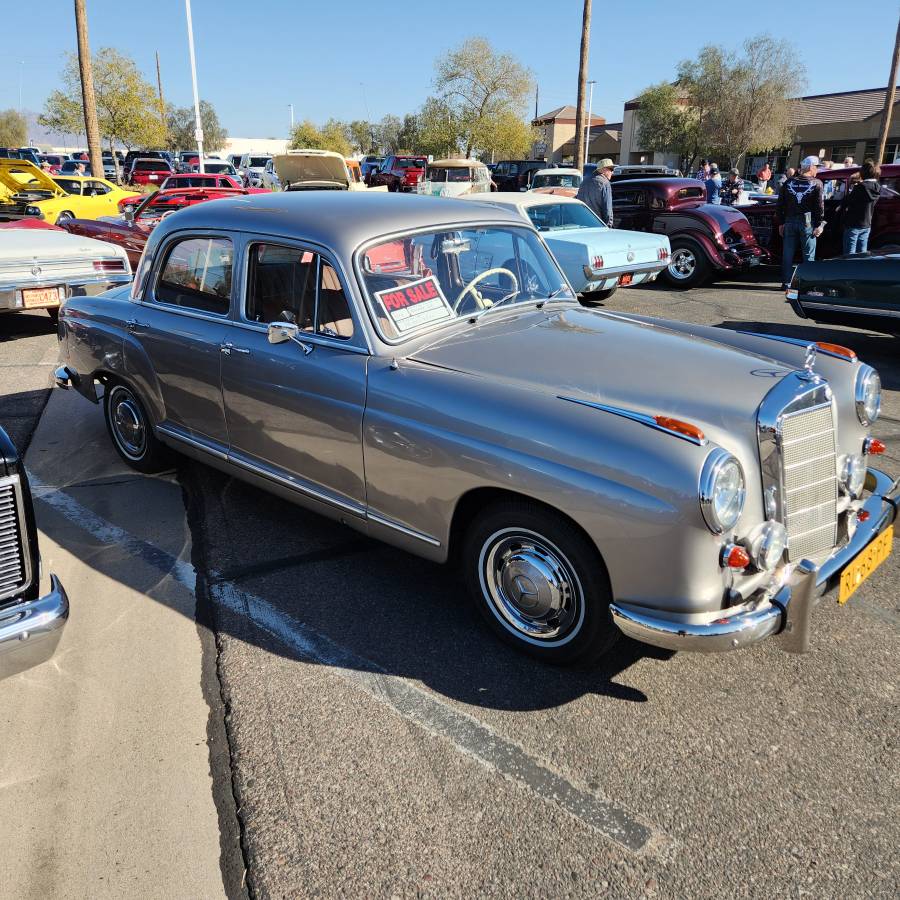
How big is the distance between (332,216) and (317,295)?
1.35 feet

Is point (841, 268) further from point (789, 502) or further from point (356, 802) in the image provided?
point (356, 802)

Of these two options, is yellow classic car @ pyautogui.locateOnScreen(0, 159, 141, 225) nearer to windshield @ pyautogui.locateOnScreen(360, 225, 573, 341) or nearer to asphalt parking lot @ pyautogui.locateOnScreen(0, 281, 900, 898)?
windshield @ pyautogui.locateOnScreen(360, 225, 573, 341)

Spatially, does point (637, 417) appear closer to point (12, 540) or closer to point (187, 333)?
point (12, 540)

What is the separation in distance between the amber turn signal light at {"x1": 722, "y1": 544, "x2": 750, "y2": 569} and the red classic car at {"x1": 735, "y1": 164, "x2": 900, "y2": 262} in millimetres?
9384

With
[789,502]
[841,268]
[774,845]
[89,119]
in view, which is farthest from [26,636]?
[89,119]

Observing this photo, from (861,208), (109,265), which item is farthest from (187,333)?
(861,208)

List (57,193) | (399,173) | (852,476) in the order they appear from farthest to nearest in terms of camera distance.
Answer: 1. (399,173)
2. (57,193)
3. (852,476)

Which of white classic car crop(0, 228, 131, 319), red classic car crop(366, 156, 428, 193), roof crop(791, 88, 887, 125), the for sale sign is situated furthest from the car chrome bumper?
roof crop(791, 88, 887, 125)

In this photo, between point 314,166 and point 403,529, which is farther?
point 314,166

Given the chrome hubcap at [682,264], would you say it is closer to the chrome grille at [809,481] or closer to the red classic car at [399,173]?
the chrome grille at [809,481]

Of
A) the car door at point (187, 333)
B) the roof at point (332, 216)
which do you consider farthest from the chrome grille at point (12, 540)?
the roof at point (332, 216)

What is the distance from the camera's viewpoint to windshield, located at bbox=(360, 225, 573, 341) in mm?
3473

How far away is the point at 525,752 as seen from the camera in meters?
2.66

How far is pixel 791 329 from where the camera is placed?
941 cm
